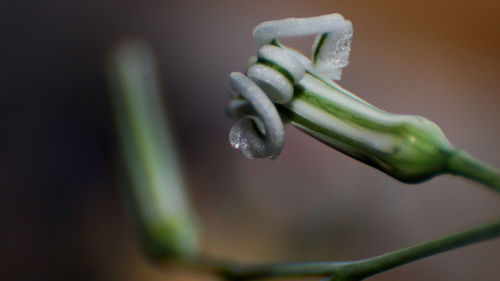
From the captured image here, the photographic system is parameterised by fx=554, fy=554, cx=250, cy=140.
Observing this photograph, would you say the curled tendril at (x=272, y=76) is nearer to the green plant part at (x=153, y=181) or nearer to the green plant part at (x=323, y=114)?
the green plant part at (x=323, y=114)

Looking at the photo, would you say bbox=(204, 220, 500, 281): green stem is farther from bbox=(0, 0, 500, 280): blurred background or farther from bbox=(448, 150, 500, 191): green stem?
bbox=(0, 0, 500, 280): blurred background

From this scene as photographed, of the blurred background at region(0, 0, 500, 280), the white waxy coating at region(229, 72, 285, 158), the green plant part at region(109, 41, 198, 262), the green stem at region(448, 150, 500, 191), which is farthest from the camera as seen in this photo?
the blurred background at region(0, 0, 500, 280)

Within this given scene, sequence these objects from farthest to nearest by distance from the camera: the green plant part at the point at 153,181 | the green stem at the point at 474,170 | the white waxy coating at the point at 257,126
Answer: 1. the green plant part at the point at 153,181
2. the white waxy coating at the point at 257,126
3. the green stem at the point at 474,170

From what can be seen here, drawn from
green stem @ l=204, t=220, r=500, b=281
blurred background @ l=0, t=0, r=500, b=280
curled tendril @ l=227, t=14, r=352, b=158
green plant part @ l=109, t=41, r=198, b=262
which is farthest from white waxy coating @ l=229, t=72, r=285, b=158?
blurred background @ l=0, t=0, r=500, b=280

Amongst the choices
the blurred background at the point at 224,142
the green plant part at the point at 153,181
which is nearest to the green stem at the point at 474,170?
the green plant part at the point at 153,181

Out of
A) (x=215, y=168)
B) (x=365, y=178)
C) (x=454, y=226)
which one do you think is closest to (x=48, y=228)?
(x=215, y=168)

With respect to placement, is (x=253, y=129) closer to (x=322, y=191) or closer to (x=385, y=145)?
(x=385, y=145)

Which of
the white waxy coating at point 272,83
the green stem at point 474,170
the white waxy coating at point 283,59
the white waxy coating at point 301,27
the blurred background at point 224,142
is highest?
the blurred background at point 224,142
